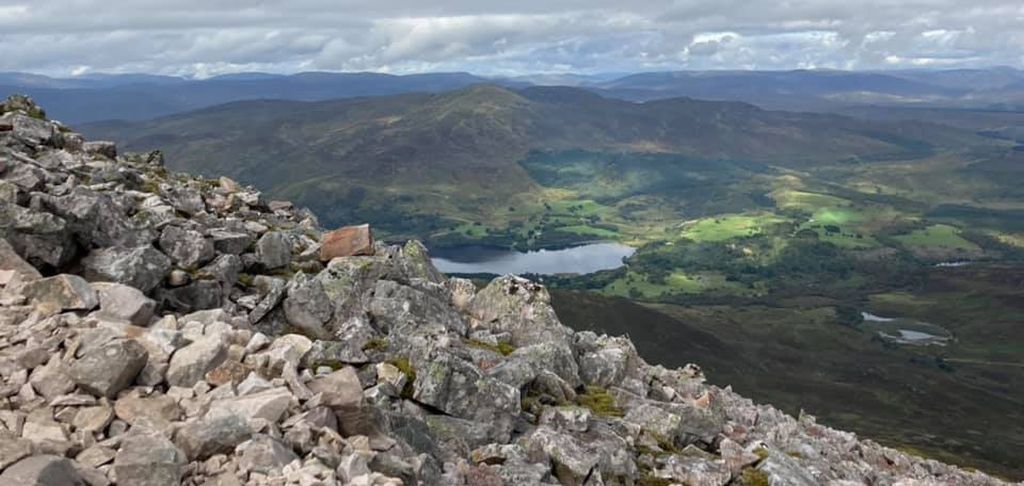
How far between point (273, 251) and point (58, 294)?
16.9 m

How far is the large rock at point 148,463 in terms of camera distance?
51.5ft

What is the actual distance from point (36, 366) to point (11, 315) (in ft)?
8.72

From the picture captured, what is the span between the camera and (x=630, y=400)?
3638 centimetres

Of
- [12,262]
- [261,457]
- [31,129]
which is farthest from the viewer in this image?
[31,129]

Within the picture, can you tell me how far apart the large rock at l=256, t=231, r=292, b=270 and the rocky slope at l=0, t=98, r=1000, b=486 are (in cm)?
11

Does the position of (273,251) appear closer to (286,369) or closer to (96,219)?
(96,219)

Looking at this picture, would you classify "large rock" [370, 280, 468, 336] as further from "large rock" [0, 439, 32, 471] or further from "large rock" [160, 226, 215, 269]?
"large rock" [0, 439, 32, 471]

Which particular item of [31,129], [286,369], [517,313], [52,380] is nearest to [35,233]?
[52,380]

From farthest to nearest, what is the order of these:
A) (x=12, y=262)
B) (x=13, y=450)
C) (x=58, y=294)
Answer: (x=12, y=262), (x=58, y=294), (x=13, y=450)

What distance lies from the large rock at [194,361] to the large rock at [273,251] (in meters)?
16.7

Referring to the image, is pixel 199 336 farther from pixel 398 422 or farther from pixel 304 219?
pixel 304 219

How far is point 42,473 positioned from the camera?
14445mm

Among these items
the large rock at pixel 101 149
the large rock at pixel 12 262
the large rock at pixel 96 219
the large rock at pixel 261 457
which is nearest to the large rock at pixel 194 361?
the large rock at pixel 261 457

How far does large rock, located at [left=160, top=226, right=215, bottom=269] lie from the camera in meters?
32.8
